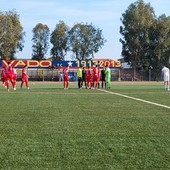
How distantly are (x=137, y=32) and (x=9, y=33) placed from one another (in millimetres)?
22837

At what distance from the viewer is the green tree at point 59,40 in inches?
3597

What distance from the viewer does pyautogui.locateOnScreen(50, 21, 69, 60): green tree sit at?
Answer: 91375mm

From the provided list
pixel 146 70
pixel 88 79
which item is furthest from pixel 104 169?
pixel 146 70

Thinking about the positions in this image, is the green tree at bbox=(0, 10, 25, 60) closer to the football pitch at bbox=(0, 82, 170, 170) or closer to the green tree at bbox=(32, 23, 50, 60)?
the green tree at bbox=(32, 23, 50, 60)

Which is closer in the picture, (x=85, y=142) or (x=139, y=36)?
(x=85, y=142)

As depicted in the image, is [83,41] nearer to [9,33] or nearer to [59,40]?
[59,40]

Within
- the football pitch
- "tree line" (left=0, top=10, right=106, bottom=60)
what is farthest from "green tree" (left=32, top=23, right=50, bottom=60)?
the football pitch

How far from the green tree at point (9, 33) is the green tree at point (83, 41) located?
683 inches

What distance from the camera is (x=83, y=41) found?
9244cm

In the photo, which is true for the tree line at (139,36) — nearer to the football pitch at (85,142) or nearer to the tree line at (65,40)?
the tree line at (65,40)

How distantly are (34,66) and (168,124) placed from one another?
59147 millimetres

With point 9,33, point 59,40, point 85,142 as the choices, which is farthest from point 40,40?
point 85,142

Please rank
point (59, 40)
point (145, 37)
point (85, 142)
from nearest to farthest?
point (85, 142) → point (145, 37) → point (59, 40)

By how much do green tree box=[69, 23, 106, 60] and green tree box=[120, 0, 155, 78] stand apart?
17946mm
